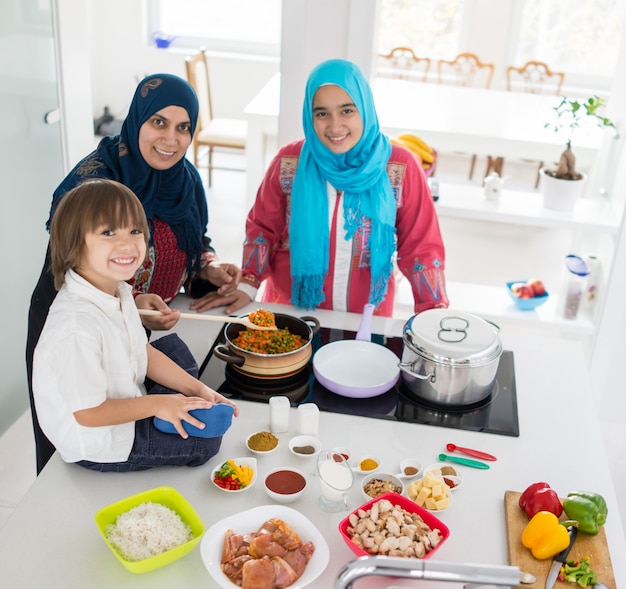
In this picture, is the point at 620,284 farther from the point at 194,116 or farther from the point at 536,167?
the point at 536,167

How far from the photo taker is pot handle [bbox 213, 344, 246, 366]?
1.67 metres

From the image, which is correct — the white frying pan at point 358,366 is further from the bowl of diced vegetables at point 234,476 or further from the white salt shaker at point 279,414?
the bowl of diced vegetables at point 234,476

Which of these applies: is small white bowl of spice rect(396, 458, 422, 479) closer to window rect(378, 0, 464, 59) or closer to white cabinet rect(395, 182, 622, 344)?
white cabinet rect(395, 182, 622, 344)

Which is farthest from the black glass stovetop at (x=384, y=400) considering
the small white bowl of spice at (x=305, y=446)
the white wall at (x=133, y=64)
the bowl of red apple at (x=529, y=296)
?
the white wall at (x=133, y=64)

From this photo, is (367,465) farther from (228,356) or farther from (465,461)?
(228,356)

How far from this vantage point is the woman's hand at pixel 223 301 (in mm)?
2076

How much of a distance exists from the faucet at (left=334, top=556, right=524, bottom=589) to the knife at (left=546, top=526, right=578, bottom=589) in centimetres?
28

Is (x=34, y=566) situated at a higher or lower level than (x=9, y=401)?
higher

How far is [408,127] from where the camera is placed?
11.8ft

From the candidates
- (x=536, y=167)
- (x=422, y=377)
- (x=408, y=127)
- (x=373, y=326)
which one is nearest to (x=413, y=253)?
(x=373, y=326)

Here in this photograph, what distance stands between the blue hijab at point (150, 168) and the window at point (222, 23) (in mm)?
4664

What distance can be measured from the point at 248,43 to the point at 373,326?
4868mm

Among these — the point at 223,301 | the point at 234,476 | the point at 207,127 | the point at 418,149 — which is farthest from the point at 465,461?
the point at 207,127

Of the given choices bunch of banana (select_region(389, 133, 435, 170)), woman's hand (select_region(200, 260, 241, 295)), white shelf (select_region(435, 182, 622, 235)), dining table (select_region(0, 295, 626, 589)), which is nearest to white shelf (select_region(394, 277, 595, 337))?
white shelf (select_region(435, 182, 622, 235))
